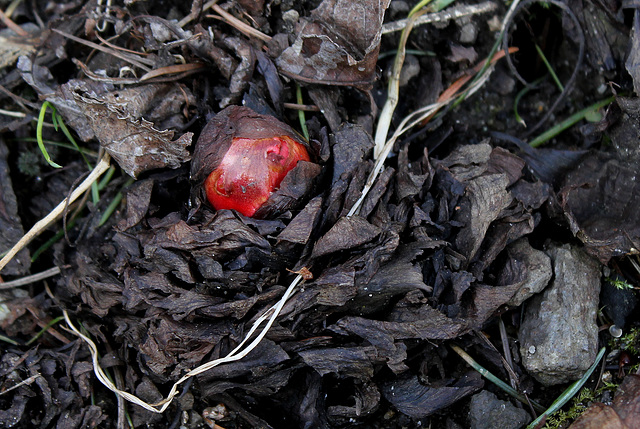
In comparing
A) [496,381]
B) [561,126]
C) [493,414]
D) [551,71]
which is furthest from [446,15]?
[493,414]

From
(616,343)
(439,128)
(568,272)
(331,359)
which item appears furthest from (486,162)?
(331,359)

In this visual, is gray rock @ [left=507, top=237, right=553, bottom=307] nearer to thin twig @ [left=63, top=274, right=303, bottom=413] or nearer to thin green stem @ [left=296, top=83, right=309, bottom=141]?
thin twig @ [left=63, top=274, right=303, bottom=413]

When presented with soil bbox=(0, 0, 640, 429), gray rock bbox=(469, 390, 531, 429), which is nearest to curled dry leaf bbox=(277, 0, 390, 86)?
soil bbox=(0, 0, 640, 429)

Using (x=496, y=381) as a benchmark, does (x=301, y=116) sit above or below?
above

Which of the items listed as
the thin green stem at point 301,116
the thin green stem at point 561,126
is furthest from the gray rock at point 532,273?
the thin green stem at point 301,116

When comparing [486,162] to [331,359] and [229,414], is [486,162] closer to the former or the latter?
[331,359]

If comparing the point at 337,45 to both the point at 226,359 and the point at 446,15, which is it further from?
the point at 226,359
